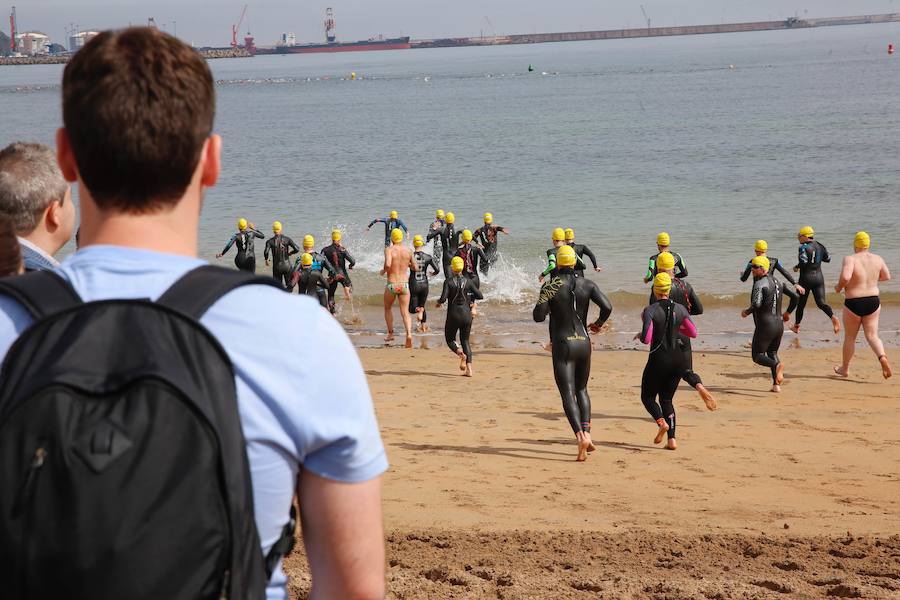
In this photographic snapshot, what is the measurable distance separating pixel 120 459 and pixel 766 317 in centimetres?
1376

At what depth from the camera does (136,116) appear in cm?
158

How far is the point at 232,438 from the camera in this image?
1492 mm

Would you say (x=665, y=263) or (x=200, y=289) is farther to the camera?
(x=665, y=263)

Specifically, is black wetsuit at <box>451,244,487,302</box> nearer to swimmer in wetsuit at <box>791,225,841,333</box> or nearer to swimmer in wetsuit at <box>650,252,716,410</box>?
swimmer in wetsuit at <box>791,225,841,333</box>

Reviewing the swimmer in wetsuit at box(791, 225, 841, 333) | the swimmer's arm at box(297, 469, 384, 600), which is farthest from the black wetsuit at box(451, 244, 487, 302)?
the swimmer's arm at box(297, 469, 384, 600)

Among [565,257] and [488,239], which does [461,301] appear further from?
[488,239]

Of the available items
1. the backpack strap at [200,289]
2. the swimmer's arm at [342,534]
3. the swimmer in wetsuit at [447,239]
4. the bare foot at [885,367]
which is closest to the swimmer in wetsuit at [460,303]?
the bare foot at [885,367]

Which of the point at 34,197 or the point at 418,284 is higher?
the point at 34,197

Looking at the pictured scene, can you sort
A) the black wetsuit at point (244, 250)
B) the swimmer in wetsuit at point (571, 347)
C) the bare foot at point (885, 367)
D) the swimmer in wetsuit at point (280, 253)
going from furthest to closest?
the black wetsuit at point (244, 250), the swimmer in wetsuit at point (280, 253), the bare foot at point (885, 367), the swimmer in wetsuit at point (571, 347)

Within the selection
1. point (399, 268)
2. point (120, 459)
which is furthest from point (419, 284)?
point (120, 459)

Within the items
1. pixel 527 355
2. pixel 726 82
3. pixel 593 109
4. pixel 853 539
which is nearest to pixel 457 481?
pixel 853 539

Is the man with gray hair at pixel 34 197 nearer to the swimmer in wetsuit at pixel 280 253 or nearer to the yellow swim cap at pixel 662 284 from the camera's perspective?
the yellow swim cap at pixel 662 284

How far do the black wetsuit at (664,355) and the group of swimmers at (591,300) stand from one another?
1 cm

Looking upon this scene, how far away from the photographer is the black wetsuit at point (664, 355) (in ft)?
36.7
